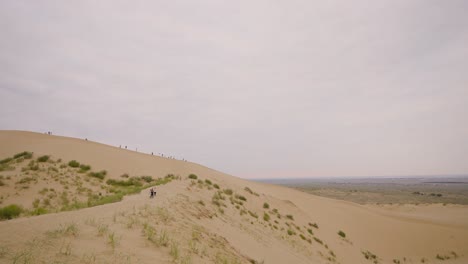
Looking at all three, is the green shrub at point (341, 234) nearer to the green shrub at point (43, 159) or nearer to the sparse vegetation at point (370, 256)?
the sparse vegetation at point (370, 256)

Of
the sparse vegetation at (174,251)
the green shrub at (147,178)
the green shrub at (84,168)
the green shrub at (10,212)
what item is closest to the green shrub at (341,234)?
the green shrub at (147,178)

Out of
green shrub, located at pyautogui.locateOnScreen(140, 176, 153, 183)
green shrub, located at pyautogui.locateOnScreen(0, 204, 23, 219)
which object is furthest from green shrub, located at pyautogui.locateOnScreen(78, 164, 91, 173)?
green shrub, located at pyautogui.locateOnScreen(0, 204, 23, 219)

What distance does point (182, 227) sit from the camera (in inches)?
325

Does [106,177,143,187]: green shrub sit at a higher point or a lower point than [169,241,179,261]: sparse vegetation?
lower

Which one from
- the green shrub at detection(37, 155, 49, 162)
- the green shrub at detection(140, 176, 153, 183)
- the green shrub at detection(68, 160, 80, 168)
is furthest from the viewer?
the green shrub at detection(140, 176, 153, 183)

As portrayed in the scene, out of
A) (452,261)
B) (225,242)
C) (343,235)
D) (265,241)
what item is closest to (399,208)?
(452,261)

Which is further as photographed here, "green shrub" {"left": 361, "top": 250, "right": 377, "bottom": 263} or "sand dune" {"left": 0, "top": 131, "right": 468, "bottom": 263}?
"green shrub" {"left": 361, "top": 250, "right": 377, "bottom": 263}

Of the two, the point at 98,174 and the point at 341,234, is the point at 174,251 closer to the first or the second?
the point at 98,174

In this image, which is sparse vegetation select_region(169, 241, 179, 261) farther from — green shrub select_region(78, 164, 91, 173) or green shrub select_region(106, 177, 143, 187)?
green shrub select_region(78, 164, 91, 173)

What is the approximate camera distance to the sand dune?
17.4 ft

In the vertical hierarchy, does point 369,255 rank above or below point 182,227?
below

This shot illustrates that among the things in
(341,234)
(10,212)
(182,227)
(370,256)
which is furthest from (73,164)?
(370,256)

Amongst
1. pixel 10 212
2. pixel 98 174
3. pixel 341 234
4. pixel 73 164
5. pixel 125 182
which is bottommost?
pixel 341 234

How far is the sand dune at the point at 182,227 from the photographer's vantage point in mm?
5312
